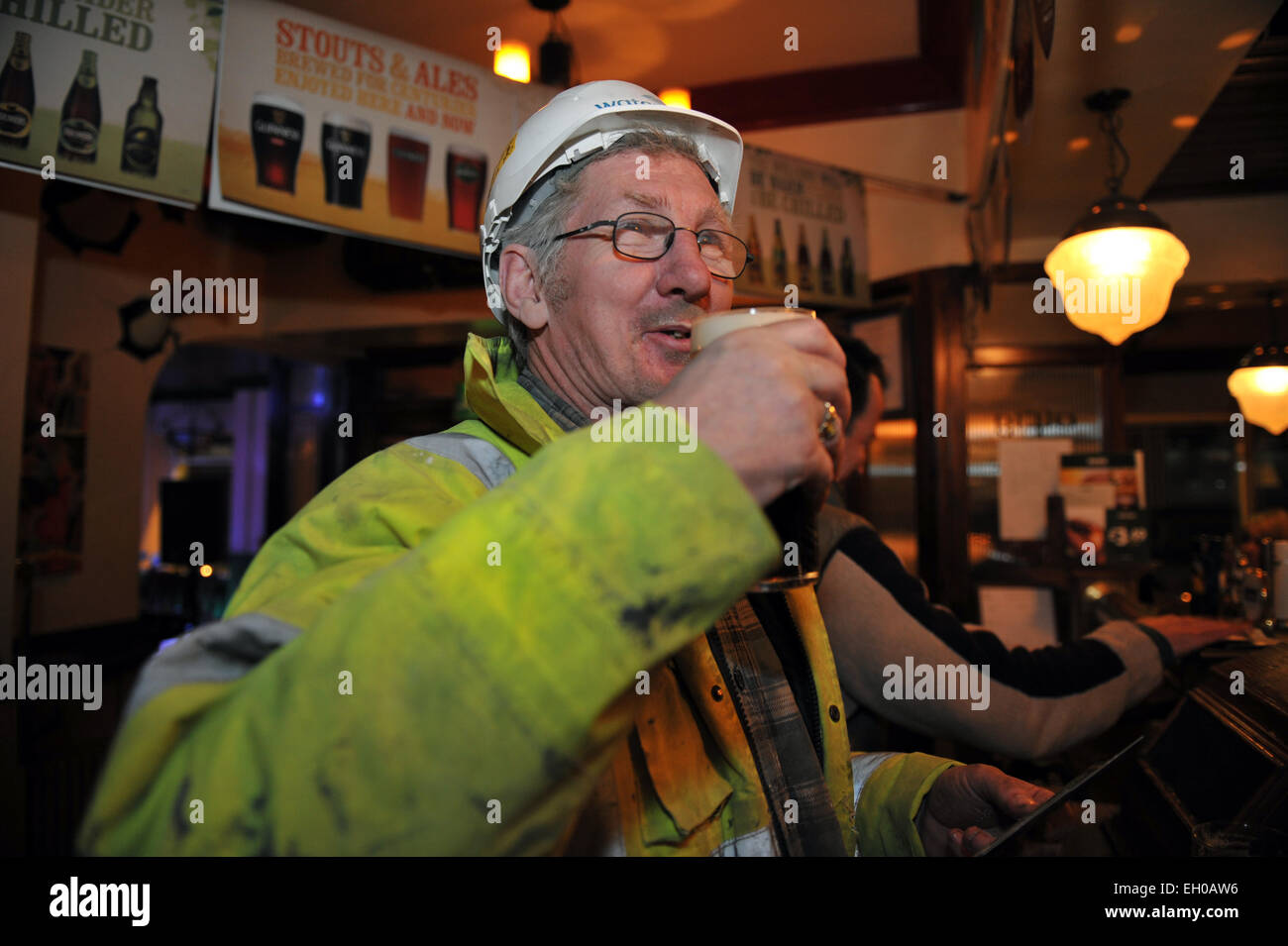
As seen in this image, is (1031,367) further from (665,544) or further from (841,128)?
(665,544)

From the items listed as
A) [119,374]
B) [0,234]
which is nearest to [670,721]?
[0,234]

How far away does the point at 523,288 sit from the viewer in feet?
3.84

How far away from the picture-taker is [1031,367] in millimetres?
4734

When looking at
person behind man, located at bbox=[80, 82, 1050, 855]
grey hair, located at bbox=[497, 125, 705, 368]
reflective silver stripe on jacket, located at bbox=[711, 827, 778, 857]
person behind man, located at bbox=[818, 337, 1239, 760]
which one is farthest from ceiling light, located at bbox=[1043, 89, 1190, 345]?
reflective silver stripe on jacket, located at bbox=[711, 827, 778, 857]

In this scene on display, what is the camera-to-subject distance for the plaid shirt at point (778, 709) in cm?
94

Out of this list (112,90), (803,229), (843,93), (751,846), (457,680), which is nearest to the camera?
(457,680)

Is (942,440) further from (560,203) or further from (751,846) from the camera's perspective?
(751,846)

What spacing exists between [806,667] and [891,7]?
405 cm

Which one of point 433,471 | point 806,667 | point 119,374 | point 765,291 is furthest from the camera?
point 119,374

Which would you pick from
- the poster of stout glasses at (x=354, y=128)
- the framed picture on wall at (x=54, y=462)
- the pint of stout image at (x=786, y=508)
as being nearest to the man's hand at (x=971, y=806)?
the pint of stout image at (x=786, y=508)

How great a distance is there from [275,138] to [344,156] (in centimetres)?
21

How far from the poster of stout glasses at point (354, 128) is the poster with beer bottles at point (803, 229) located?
1.13 metres

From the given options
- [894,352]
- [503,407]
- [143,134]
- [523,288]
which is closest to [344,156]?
[143,134]

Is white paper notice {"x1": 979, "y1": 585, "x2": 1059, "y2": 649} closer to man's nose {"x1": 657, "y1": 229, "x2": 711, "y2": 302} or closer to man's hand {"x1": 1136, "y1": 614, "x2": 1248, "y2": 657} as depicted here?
man's hand {"x1": 1136, "y1": 614, "x2": 1248, "y2": 657}
